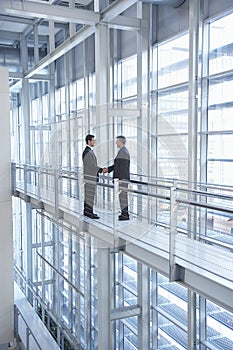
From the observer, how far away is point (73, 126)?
6.15 metres

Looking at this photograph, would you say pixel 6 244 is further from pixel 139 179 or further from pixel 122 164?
pixel 122 164

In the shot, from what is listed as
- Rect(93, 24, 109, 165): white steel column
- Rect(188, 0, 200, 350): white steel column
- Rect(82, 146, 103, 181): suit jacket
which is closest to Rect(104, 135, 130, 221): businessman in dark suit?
Rect(82, 146, 103, 181): suit jacket

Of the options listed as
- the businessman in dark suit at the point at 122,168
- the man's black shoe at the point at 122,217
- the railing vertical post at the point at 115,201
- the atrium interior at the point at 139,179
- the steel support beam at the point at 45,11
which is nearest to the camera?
the railing vertical post at the point at 115,201

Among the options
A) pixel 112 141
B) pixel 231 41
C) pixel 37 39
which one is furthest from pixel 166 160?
pixel 37 39

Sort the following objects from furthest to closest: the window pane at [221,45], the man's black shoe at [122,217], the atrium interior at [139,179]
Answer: the man's black shoe at [122,217] → the window pane at [221,45] → the atrium interior at [139,179]

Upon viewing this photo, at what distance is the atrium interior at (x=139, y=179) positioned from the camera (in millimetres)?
2992

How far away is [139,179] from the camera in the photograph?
14.6ft

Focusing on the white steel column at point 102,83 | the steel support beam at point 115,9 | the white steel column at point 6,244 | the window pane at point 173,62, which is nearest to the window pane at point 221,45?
the window pane at point 173,62

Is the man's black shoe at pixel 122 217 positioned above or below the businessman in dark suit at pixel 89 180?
below

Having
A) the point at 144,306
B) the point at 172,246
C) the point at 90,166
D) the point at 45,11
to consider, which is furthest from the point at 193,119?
the point at 144,306

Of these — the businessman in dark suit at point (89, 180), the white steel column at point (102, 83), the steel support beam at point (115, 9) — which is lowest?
the businessman in dark suit at point (89, 180)

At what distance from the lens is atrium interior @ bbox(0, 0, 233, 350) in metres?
2.99

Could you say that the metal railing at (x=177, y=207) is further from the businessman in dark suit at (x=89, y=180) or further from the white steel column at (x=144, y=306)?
the white steel column at (x=144, y=306)

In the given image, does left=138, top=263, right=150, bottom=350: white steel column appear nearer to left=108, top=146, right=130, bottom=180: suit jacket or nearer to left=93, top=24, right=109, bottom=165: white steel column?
left=93, top=24, right=109, bottom=165: white steel column
